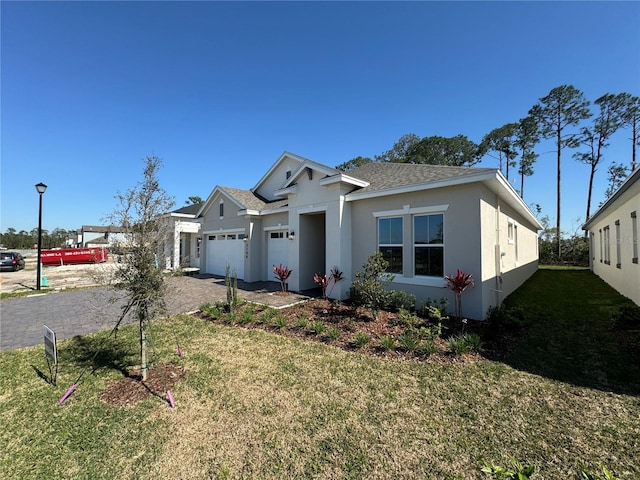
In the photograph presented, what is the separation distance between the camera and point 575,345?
19.7 ft

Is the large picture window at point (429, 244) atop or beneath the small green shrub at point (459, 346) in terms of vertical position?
atop

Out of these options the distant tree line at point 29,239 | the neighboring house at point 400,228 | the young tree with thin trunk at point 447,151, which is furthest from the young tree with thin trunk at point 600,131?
the distant tree line at point 29,239

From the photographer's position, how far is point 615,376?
460 cm

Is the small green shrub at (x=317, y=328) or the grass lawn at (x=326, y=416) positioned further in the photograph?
the small green shrub at (x=317, y=328)

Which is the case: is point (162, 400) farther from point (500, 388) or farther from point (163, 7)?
point (163, 7)

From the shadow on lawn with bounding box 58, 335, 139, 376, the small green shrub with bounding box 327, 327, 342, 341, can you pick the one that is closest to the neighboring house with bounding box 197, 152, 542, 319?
the small green shrub with bounding box 327, 327, 342, 341

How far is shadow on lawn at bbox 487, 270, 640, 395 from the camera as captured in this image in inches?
182

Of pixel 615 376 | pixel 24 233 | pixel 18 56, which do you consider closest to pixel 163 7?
pixel 18 56

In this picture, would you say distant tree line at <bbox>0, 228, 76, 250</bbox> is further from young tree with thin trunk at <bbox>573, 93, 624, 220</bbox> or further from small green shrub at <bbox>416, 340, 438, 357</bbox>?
young tree with thin trunk at <bbox>573, 93, 624, 220</bbox>

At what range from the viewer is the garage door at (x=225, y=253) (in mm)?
15430

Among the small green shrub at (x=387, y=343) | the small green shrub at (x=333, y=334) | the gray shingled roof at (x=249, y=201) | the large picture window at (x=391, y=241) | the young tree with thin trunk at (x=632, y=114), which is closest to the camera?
the small green shrub at (x=387, y=343)

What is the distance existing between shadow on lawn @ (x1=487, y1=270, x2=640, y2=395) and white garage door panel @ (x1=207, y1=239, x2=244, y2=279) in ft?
40.9

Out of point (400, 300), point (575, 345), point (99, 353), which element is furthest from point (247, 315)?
point (575, 345)

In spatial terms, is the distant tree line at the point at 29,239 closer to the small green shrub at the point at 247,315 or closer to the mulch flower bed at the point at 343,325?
the small green shrub at the point at 247,315
